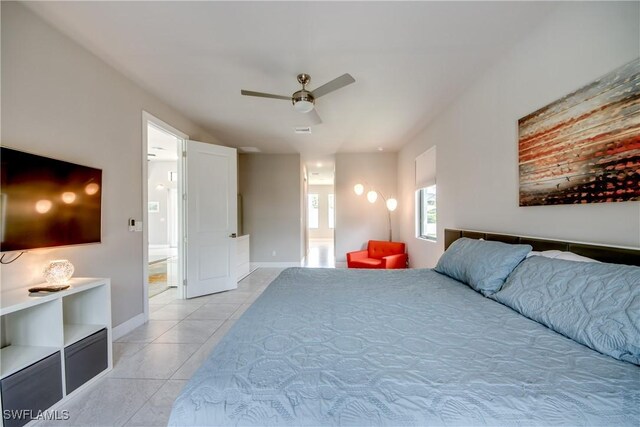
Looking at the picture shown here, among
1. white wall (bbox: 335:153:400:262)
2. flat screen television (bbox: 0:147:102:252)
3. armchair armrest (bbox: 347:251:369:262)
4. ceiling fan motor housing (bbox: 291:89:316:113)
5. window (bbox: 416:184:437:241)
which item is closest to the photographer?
flat screen television (bbox: 0:147:102:252)

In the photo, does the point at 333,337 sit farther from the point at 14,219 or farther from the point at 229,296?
the point at 229,296

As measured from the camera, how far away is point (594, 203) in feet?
5.00

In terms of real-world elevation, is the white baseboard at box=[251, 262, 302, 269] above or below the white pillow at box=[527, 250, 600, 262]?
below

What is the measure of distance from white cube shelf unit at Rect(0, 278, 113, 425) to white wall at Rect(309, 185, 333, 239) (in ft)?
32.7

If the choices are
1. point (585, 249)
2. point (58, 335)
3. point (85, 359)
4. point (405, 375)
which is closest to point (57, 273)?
point (58, 335)

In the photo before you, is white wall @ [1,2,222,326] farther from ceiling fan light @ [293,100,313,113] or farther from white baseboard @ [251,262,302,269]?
white baseboard @ [251,262,302,269]

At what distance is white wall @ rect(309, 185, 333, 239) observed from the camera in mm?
11891

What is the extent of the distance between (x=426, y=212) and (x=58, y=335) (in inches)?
187

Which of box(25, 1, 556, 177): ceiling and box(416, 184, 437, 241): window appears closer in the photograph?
box(25, 1, 556, 177): ceiling

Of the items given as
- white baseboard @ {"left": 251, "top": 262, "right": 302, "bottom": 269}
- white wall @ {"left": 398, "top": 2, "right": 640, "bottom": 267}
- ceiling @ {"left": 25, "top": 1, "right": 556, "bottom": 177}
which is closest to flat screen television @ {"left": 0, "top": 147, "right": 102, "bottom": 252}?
ceiling @ {"left": 25, "top": 1, "right": 556, "bottom": 177}

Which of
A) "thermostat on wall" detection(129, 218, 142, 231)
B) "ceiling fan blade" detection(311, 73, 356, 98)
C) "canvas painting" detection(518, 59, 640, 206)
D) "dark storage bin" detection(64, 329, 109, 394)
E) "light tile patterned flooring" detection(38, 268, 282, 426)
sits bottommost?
"light tile patterned flooring" detection(38, 268, 282, 426)

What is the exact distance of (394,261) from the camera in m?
4.43

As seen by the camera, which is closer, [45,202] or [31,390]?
[31,390]

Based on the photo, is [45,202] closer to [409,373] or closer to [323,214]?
[409,373]
